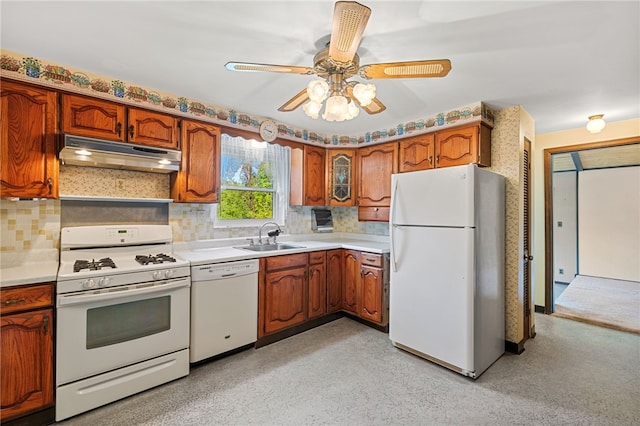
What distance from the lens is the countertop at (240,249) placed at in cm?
254

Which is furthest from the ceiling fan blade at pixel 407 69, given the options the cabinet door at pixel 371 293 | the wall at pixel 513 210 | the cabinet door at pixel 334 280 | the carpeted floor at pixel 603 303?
the carpeted floor at pixel 603 303

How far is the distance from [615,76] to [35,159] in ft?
13.6

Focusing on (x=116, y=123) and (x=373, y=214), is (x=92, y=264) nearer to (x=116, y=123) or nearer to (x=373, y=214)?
(x=116, y=123)

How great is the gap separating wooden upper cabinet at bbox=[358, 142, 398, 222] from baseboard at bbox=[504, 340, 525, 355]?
1.66 meters

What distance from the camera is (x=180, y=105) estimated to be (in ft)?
8.71

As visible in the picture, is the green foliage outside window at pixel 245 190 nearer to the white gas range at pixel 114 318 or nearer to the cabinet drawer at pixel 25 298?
the white gas range at pixel 114 318

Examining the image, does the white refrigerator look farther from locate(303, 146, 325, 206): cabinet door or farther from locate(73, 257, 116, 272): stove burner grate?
locate(73, 257, 116, 272): stove burner grate

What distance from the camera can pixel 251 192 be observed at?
3.51 meters

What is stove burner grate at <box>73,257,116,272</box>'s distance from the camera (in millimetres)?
1962

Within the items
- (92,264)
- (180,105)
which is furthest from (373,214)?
(92,264)

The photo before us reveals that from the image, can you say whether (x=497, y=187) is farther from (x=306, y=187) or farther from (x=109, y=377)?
(x=109, y=377)

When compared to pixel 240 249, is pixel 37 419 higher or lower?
lower

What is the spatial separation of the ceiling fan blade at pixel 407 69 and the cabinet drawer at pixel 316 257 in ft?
6.54

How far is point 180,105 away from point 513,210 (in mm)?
3229
